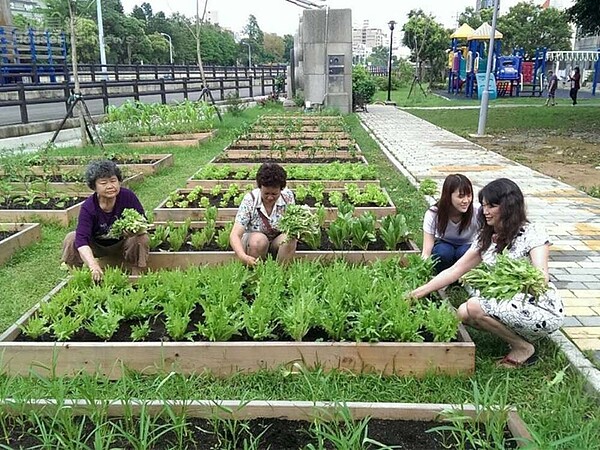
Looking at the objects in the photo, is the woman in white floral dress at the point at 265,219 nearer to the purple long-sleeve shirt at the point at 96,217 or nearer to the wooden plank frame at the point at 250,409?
the purple long-sleeve shirt at the point at 96,217

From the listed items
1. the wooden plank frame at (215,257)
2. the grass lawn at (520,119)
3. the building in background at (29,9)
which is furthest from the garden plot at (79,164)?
the building in background at (29,9)

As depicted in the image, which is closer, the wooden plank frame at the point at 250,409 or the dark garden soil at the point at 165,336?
the wooden plank frame at the point at 250,409

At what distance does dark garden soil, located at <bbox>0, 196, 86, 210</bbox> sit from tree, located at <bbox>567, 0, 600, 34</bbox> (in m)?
13.0

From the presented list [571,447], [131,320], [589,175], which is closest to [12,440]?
[131,320]

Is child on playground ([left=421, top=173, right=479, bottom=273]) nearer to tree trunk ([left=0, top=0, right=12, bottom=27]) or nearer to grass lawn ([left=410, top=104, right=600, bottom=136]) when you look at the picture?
grass lawn ([left=410, top=104, right=600, bottom=136])

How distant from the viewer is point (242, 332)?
3.30m

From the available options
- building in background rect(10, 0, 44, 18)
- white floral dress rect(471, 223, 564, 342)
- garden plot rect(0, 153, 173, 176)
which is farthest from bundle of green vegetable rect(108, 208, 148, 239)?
building in background rect(10, 0, 44, 18)

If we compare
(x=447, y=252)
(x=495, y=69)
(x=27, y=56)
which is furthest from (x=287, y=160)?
(x=495, y=69)

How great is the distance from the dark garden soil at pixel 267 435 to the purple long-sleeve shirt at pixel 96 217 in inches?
71.5

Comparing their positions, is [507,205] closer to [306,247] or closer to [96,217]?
[306,247]

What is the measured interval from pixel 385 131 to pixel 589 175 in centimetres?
652

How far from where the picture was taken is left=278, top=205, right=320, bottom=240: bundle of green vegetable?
4.11m

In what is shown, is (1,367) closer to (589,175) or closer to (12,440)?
(12,440)

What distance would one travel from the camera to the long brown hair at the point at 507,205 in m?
3.16
